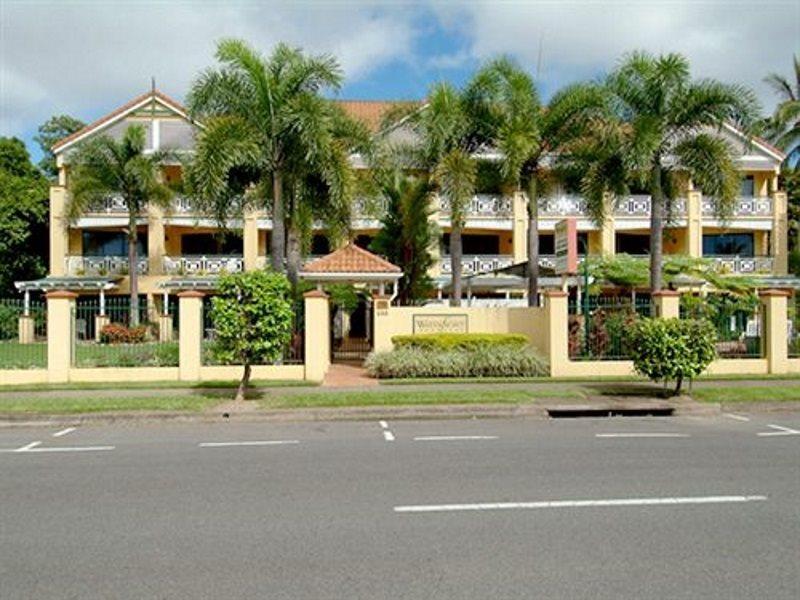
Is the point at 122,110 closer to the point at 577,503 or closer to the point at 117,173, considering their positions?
the point at 117,173

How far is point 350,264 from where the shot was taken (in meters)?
→ 20.9

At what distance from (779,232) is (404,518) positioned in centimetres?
3527

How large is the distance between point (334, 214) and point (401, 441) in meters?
10.7

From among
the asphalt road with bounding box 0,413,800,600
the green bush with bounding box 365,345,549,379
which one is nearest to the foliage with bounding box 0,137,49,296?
the green bush with bounding box 365,345,549,379

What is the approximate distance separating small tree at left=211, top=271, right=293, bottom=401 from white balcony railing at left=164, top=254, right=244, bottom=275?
2159cm

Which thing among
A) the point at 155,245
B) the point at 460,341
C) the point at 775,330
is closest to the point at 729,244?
the point at 775,330

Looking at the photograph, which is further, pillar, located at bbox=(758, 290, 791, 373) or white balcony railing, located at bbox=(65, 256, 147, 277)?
white balcony railing, located at bbox=(65, 256, 147, 277)

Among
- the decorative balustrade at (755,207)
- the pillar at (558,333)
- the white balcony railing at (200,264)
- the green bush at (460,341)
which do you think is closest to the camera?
the pillar at (558,333)

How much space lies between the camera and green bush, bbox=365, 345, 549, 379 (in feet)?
55.8

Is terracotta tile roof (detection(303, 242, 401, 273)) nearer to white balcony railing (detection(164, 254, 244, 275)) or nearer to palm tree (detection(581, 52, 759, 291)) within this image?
palm tree (detection(581, 52, 759, 291))

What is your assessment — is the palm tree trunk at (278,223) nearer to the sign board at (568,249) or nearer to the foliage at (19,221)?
the sign board at (568,249)

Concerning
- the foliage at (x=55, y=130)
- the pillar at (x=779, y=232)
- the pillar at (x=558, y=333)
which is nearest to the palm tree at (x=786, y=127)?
the pillar at (x=779, y=232)

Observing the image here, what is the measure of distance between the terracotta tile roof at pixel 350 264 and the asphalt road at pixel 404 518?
11091mm

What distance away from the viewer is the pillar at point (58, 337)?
16016 mm
